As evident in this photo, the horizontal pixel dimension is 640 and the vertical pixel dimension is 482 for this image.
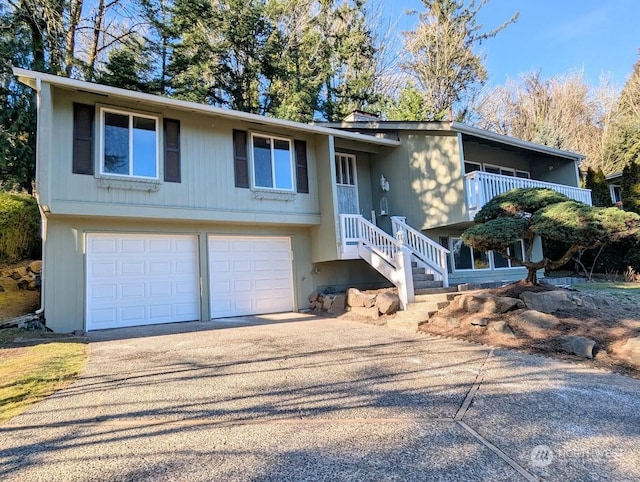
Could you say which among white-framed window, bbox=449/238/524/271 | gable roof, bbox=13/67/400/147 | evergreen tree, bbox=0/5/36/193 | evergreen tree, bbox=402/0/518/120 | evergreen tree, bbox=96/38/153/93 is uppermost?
evergreen tree, bbox=402/0/518/120

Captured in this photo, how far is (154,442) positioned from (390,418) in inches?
68.5

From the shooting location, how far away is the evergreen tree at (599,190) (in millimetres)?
14758

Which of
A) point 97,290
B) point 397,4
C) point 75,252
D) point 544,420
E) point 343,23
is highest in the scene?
point 397,4

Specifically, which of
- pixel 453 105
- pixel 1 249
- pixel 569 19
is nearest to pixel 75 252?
pixel 1 249

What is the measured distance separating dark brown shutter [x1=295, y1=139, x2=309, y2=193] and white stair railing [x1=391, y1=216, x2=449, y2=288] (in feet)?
8.85

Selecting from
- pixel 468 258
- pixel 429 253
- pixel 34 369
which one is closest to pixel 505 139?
pixel 468 258

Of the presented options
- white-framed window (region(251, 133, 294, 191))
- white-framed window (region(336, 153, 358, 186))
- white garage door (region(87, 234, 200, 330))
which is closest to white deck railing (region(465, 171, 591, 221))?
white-framed window (region(336, 153, 358, 186))

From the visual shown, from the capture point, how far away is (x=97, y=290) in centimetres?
809

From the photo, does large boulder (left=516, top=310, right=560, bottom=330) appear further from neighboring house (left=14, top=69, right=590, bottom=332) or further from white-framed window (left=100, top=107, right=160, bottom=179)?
white-framed window (left=100, top=107, right=160, bottom=179)

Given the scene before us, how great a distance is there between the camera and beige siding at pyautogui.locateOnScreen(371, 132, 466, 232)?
10.3 metres

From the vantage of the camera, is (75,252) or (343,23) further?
(343,23)

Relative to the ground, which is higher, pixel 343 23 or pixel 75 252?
pixel 343 23

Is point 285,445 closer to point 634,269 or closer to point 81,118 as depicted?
point 81,118

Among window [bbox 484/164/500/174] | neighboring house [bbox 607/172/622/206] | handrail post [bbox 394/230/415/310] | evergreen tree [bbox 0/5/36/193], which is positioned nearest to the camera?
handrail post [bbox 394/230/415/310]
